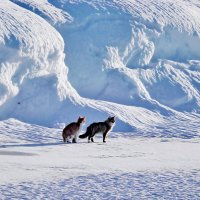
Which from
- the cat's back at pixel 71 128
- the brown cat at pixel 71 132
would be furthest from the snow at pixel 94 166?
the cat's back at pixel 71 128

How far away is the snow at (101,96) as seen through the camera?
9180mm

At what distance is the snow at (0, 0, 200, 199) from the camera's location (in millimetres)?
Answer: 9180

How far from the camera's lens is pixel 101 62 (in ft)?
59.9

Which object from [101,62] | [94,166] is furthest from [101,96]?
[94,166]

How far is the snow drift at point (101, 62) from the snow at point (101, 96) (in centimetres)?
4

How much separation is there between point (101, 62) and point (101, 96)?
119 centimetres

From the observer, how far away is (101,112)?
1633 centimetres

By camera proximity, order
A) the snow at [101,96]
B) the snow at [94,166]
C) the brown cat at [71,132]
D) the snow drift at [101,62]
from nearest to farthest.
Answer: the snow at [94,166], the snow at [101,96], the brown cat at [71,132], the snow drift at [101,62]

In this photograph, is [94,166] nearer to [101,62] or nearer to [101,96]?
[101,96]

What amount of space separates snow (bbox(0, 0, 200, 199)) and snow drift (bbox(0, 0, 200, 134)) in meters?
0.04

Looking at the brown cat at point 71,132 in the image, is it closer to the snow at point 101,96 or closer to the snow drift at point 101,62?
the snow at point 101,96

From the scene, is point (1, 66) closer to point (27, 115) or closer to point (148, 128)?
point (27, 115)

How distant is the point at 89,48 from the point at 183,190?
10631mm

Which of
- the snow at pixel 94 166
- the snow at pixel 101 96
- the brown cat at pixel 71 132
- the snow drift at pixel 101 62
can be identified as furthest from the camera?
the snow drift at pixel 101 62
